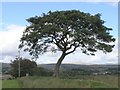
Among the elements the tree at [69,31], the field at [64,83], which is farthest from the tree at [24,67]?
the field at [64,83]

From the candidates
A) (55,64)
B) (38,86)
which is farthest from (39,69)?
(38,86)

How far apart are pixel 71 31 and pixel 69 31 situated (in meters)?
0.28

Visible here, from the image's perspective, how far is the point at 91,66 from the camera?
158ft

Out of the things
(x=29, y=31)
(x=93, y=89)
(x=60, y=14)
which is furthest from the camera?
(x=29, y=31)

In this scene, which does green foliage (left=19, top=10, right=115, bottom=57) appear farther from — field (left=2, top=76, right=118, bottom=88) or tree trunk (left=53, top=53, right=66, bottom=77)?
field (left=2, top=76, right=118, bottom=88)

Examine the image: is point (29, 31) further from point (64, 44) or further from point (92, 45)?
point (92, 45)

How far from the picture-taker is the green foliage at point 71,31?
4422 cm

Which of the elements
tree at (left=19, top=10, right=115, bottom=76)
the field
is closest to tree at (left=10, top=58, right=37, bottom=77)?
tree at (left=19, top=10, right=115, bottom=76)

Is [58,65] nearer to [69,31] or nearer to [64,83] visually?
[69,31]

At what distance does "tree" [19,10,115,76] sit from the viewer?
44219mm

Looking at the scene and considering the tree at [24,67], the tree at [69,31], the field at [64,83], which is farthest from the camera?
the tree at [24,67]

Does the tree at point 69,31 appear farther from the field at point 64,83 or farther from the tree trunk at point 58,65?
the field at point 64,83

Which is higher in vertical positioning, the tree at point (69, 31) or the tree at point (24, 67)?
the tree at point (69, 31)

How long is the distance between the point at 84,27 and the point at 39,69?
28.0 metres
